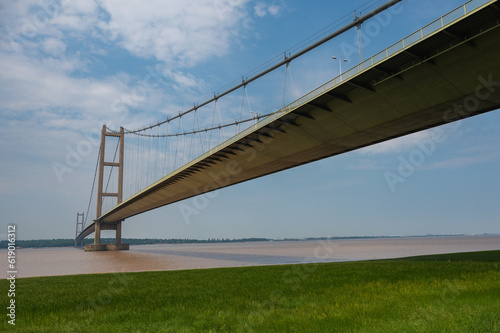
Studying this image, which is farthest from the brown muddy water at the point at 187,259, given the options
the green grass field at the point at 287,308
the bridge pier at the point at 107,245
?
the green grass field at the point at 287,308

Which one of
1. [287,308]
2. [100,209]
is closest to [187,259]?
[287,308]

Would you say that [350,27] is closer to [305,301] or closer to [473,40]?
[473,40]

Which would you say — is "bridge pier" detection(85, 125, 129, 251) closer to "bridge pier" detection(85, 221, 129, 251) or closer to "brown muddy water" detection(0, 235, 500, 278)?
"bridge pier" detection(85, 221, 129, 251)

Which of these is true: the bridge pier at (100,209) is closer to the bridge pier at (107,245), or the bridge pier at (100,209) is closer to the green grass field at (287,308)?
the bridge pier at (107,245)

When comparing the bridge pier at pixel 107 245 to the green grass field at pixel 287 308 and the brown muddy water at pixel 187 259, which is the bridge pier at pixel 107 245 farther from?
the green grass field at pixel 287 308

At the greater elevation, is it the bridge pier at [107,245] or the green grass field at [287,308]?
the green grass field at [287,308]

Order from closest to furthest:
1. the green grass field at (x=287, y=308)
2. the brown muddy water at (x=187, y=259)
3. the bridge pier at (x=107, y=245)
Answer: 1. the green grass field at (x=287, y=308)
2. the brown muddy water at (x=187, y=259)
3. the bridge pier at (x=107, y=245)

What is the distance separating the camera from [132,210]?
68.9m

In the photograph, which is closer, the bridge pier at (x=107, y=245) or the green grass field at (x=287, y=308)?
the green grass field at (x=287, y=308)

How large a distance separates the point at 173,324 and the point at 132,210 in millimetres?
66430

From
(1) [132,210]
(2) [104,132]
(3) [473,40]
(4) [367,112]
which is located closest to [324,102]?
(4) [367,112]

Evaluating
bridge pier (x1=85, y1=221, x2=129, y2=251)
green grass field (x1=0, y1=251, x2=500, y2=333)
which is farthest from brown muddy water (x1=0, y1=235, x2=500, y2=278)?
green grass field (x1=0, y1=251, x2=500, y2=333)

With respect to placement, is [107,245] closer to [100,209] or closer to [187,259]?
[100,209]

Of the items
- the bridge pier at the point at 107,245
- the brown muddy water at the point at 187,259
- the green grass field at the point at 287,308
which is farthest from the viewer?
the bridge pier at the point at 107,245
